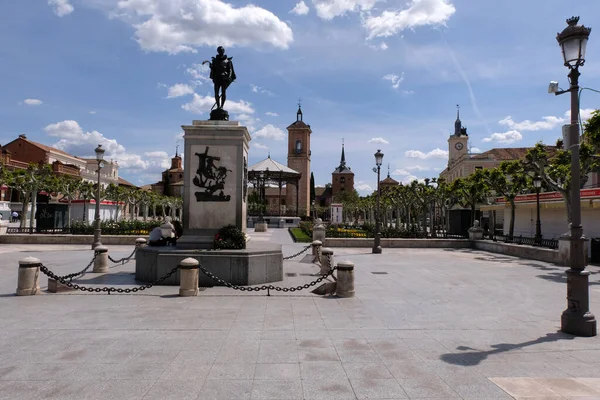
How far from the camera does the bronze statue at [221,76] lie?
1316cm

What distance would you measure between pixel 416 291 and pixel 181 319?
21.2 feet

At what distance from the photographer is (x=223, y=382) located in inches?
194

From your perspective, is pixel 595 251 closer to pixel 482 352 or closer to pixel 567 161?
pixel 567 161

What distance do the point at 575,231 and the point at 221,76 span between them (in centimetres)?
1030

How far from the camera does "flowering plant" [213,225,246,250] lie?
1159 cm

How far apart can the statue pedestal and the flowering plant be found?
646mm

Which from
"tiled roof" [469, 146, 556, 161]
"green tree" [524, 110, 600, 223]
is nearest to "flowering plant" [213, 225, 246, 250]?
"green tree" [524, 110, 600, 223]

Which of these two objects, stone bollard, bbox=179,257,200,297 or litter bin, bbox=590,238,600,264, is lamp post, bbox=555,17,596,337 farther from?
litter bin, bbox=590,238,600,264

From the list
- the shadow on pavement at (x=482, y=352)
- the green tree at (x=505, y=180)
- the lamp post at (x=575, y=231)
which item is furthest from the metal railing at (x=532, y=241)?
the shadow on pavement at (x=482, y=352)

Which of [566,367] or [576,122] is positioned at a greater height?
[576,122]

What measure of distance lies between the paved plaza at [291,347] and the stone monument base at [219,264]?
Result: 0.49m

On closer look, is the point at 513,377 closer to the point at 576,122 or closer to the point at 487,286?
the point at 576,122

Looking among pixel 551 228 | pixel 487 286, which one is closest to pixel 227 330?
pixel 487 286

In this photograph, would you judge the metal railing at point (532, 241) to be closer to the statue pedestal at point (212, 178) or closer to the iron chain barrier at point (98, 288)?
the statue pedestal at point (212, 178)
